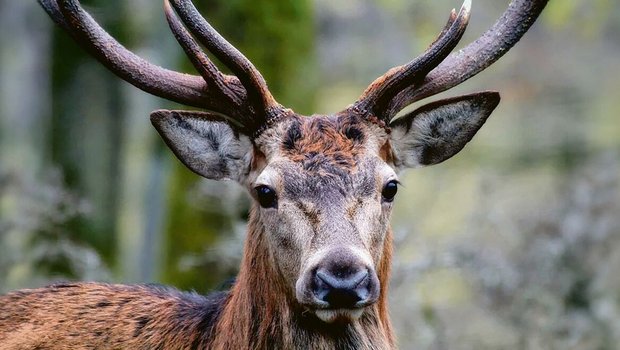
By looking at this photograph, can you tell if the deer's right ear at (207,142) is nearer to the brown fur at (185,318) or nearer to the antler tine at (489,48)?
the brown fur at (185,318)

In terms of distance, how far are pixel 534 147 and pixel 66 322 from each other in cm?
1953

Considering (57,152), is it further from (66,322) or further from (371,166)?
(371,166)

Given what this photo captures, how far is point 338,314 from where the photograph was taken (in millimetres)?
6672

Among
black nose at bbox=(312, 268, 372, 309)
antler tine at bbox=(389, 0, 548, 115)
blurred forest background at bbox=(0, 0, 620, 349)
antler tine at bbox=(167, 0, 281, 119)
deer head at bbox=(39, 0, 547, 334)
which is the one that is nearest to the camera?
black nose at bbox=(312, 268, 372, 309)

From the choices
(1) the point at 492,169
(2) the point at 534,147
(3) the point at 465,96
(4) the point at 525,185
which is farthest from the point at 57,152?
(2) the point at 534,147

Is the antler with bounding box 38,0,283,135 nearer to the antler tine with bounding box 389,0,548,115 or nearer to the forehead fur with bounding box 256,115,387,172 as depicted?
the forehead fur with bounding box 256,115,387,172

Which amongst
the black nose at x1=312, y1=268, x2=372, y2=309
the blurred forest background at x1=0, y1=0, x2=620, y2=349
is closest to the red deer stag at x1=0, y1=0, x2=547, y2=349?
the black nose at x1=312, y1=268, x2=372, y2=309

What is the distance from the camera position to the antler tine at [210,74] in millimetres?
7656

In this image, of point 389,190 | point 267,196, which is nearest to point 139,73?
point 267,196

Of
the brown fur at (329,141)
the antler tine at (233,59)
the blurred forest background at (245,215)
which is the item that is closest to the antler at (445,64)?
the brown fur at (329,141)

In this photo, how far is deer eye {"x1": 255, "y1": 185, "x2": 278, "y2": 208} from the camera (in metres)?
7.23

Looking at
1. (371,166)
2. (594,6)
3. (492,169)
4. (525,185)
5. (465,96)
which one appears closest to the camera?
(371,166)

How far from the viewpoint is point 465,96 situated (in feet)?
25.9

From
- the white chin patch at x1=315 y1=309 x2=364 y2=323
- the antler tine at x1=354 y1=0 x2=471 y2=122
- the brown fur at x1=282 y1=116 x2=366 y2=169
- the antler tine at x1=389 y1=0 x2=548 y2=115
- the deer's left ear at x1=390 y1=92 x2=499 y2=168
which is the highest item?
the antler tine at x1=389 y1=0 x2=548 y2=115
